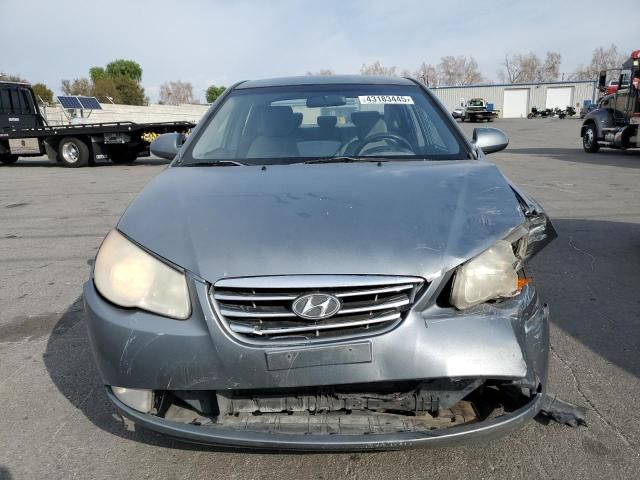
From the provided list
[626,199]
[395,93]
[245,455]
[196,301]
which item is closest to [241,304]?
[196,301]

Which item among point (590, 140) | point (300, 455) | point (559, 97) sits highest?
point (300, 455)

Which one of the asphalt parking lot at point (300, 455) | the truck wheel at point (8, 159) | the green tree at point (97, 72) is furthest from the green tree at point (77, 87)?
the asphalt parking lot at point (300, 455)

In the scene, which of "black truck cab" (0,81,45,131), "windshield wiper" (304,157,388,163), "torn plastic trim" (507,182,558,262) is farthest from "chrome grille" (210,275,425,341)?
"black truck cab" (0,81,45,131)

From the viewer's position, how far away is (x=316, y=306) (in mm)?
1681

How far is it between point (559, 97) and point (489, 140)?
73.4 m

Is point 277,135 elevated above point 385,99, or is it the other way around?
point 385,99

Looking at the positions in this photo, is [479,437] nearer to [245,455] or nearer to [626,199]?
[245,455]

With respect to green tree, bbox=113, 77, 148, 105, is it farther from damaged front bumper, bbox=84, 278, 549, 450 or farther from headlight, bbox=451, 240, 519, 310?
headlight, bbox=451, 240, 519, 310

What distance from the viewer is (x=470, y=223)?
1.94 m

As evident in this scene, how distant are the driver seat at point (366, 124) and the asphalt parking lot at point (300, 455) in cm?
166

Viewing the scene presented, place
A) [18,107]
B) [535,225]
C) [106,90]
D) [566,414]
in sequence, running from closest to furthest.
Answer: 1. [566,414]
2. [535,225]
3. [18,107]
4. [106,90]

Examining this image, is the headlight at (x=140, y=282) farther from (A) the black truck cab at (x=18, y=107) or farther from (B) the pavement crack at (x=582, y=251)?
(A) the black truck cab at (x=18, y=107)

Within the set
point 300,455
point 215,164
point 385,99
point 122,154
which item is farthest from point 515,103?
point 300,455

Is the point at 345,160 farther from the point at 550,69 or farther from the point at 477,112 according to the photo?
the point at 550,69
